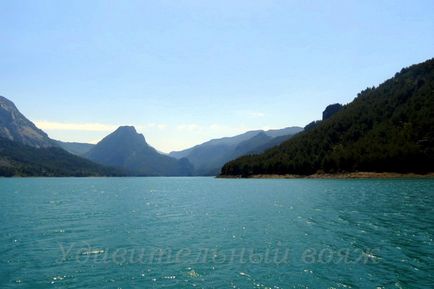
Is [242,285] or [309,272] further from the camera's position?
[309,272]

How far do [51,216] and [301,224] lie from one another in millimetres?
48081

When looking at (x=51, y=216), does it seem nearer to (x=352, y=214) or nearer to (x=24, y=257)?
(x=24, y=257)

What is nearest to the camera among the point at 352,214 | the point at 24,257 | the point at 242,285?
the point at 242,285

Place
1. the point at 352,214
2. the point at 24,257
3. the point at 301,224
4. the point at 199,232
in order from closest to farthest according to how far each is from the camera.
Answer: the point at 24,257
the point at 199,232
the point at 301,224
the point at 352,214

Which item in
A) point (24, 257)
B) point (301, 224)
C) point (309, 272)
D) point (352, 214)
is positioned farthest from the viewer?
point (352, 214)

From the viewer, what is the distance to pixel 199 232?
178ft

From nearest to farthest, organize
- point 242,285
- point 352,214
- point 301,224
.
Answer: point 242,285 < point 301,224 < point 352,214

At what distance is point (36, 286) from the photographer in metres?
30.6

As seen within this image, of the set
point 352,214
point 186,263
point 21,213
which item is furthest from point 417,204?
point 21,213

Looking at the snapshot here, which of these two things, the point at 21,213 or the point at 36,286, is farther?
the point at 21,213

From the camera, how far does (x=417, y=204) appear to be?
7950 centimetres

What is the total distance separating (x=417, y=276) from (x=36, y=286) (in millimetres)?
31449

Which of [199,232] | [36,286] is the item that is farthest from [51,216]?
[36,286]

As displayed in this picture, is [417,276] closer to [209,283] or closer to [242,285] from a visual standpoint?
[242,285]
